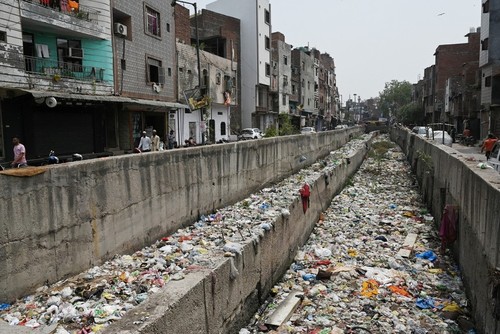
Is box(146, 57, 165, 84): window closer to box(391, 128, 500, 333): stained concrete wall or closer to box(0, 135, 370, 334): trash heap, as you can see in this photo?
box(0, 135, 370, 334): trash heap

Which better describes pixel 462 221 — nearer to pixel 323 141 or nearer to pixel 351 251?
pixel 351 251

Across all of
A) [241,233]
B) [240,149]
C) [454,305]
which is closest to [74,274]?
[241,233]

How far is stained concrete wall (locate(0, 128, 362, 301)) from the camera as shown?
427 cm

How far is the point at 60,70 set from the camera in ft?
51.3

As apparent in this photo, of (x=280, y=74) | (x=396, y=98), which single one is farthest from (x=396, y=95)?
(x=280, y=74)

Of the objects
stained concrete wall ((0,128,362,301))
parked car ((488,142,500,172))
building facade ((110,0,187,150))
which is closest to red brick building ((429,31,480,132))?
building facade ((110,0,187,150))

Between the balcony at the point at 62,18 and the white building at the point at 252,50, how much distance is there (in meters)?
20.5

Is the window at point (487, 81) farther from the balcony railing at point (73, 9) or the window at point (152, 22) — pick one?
the balcony railing at point (73, 9)

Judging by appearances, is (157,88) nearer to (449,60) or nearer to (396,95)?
(449,60)

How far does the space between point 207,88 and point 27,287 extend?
78.2 feet

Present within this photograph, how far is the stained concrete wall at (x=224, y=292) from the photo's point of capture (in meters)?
3.50

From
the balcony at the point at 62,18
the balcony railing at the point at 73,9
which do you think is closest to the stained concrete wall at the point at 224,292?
the balcony at the point at 62,18

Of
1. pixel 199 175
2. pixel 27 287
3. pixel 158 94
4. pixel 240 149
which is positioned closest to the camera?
pixel 27 287

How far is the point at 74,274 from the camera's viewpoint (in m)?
4.97
